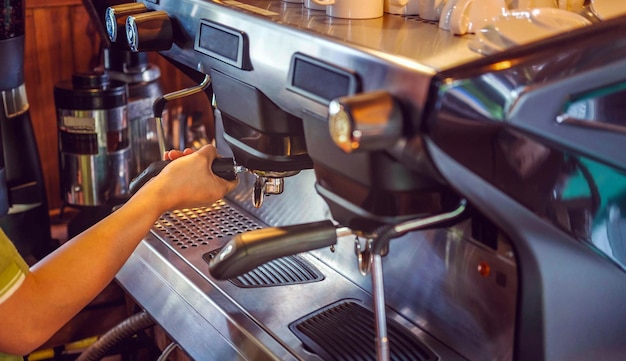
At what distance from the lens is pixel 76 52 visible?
85.2 inches

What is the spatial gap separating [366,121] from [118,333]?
0.93 metres

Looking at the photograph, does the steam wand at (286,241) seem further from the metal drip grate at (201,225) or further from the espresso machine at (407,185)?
the metal drip grate at (201,225)

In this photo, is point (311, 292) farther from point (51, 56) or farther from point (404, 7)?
point (51, 56)

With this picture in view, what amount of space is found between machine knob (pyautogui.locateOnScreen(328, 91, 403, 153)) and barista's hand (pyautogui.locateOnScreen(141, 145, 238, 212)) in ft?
1.22

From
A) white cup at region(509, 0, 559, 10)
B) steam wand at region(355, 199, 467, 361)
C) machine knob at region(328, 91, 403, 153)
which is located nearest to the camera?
machine knob at region(328, 91, 403, 153)

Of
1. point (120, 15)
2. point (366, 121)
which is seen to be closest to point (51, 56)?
point (120, 15)

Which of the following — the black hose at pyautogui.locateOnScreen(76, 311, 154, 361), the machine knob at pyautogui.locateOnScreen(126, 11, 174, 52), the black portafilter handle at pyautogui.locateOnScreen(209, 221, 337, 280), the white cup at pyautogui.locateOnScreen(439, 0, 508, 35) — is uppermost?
the white cup at pyautogui.locateOnScreen(439, 0, 508, 35)

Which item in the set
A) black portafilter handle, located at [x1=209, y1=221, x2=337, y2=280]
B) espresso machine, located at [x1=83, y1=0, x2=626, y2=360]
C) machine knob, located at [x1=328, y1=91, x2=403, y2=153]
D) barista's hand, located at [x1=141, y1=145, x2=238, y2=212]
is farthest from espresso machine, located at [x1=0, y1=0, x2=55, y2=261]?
machine knob, located at [x1=328, y1=91, x2=403, y2=153]

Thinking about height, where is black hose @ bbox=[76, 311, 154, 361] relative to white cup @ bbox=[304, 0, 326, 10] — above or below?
below

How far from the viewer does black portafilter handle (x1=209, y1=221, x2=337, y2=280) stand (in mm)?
728

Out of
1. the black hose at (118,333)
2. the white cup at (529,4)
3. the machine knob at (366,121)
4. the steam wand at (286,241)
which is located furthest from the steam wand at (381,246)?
the black hose at (118,333)

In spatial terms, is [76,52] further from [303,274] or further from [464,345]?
[464,345]

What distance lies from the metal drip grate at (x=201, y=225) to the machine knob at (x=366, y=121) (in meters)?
0.60

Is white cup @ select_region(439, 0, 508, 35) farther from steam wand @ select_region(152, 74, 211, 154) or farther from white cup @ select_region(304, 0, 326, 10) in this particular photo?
steam wand @ select_region(152, 74, 211, 154)
